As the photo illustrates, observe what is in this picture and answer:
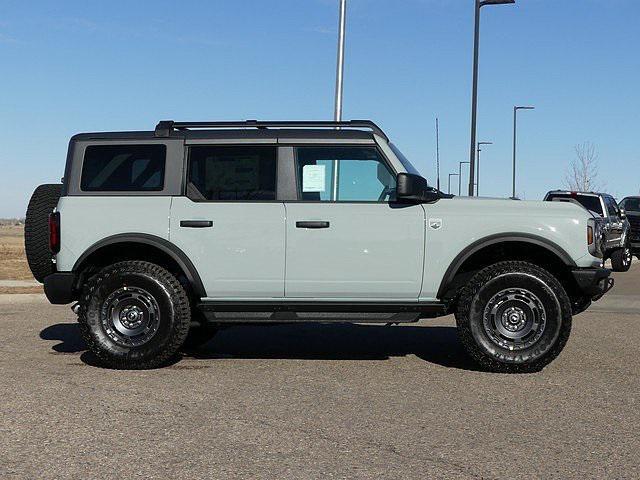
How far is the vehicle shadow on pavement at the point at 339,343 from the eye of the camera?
7.68 m

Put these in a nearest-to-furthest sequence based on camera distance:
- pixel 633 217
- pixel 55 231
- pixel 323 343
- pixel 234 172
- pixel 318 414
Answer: pixel 318 414
pixel 55 231
pixel 234 172
pixel 323 343
pixel 633 217

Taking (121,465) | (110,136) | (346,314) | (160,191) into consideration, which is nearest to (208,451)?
(121,465)

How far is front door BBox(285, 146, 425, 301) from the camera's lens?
22.4 feet

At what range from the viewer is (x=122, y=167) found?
7.12 metres

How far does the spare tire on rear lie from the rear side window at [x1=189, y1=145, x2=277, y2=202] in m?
1.40

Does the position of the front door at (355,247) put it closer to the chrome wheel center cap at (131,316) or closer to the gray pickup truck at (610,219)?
the chrome wheel center cap at (131,316)

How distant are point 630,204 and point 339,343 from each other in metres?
19.4

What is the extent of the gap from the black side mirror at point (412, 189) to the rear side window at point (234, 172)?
1141mm

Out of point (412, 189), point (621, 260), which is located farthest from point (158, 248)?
point (621, 260)

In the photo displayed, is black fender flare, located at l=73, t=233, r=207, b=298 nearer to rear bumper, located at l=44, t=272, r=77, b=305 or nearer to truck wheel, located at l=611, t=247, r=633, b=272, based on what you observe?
rear bumper, located at l=44, t=272, r=77, b=305

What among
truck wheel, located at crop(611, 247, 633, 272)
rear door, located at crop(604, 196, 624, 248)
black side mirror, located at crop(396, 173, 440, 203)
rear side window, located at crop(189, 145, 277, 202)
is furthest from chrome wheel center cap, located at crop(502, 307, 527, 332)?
truck wheel, located at crop(611, 247, 633, 272)

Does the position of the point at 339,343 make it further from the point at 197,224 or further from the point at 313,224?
the point at 197,224

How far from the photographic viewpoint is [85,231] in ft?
22.8

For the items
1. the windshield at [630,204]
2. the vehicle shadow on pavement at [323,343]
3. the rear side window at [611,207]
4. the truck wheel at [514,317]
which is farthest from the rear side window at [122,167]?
the windshield at [630,204]
